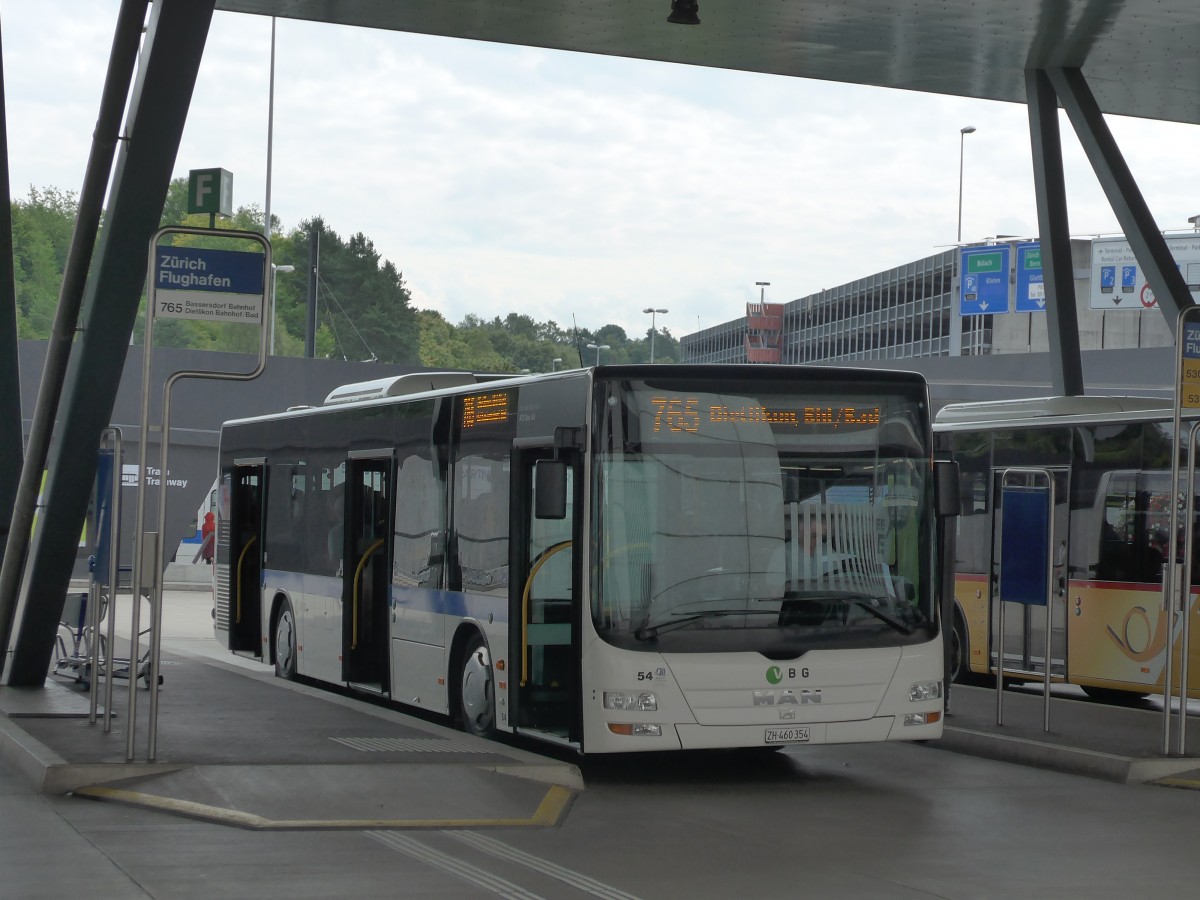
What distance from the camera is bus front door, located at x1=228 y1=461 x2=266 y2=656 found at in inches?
801

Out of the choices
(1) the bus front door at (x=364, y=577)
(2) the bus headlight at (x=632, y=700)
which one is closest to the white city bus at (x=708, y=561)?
(2) the bus headlight at (x=632, y=700)

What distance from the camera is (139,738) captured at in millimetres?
12203

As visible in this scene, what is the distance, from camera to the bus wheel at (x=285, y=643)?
18.3 meters

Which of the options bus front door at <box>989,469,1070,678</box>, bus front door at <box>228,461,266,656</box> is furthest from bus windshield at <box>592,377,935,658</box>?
bus front door at <box>228,461,266,656</box>

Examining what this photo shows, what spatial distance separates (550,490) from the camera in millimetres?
10992

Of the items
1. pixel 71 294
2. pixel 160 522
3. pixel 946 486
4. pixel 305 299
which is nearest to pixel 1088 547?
pixel 946 486

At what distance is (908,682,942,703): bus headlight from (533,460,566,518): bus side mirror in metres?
2.72

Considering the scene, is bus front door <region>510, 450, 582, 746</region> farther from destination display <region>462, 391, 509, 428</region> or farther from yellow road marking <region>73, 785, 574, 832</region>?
yellow road marking <region>73, 785, 574, 832</region>

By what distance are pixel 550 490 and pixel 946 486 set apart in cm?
285

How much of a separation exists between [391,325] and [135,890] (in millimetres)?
111552

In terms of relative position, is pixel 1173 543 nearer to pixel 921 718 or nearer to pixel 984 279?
pixel 921 718

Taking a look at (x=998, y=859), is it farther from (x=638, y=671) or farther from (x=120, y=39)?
(x=120, y=39)

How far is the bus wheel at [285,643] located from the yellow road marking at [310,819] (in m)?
7.94

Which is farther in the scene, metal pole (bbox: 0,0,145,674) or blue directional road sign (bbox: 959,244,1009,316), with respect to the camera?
blue directional road sign (bbox: 959,244,1009,316)
